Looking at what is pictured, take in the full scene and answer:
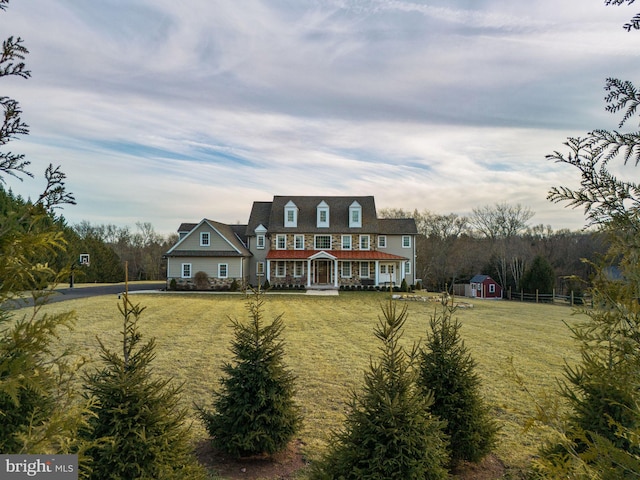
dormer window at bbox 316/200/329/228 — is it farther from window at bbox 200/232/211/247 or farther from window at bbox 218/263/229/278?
window at bbox 200/232/211/247

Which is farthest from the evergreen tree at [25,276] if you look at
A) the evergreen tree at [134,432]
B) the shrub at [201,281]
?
the shrub at [201,281]

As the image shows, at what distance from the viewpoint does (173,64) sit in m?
12.0

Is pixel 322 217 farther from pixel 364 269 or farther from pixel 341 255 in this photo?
pixel 364 269

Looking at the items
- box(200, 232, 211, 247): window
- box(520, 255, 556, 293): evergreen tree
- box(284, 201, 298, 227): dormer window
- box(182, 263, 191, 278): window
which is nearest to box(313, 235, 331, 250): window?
box(284, 201, 298, 227): dormer window

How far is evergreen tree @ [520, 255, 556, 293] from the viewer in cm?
3662

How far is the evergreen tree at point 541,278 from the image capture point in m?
36.6

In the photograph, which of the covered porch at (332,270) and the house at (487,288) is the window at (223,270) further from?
the house at (487,288)

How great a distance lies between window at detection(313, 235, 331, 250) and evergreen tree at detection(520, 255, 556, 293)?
69.1 ft

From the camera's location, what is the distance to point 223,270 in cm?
3550

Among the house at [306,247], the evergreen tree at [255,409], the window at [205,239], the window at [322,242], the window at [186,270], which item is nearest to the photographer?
the evergreen tree at [255,409]

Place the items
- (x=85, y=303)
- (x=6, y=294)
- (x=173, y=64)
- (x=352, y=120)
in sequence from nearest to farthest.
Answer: (x=6, y=294) < (x=173, y=64) < (x=352, y=120) < (x=85, y=303)

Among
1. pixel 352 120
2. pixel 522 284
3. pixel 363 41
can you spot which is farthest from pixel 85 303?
pixel 522 284

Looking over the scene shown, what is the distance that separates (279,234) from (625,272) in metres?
36.0

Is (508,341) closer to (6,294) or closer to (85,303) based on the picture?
(6,294)
